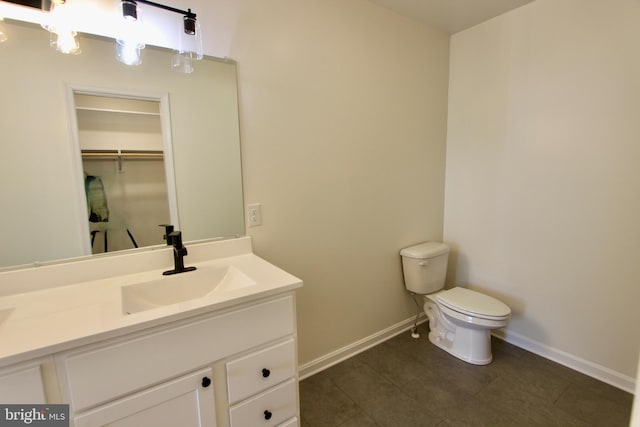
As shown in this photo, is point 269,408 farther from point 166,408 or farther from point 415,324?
point 415,324

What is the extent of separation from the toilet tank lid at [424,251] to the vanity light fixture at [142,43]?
1.81m

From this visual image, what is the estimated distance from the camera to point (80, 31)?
1.22 m

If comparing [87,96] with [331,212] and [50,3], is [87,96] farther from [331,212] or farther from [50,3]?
[331,212]

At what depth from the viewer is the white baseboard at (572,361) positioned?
1.81 m

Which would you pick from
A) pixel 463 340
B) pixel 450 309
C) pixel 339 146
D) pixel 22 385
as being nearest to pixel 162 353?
pixel 22 385

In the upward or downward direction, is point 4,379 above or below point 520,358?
above

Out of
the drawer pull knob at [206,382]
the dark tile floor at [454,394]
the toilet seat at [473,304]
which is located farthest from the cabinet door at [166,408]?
the toilet seat at [473,304]

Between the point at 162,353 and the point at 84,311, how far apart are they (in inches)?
11.6

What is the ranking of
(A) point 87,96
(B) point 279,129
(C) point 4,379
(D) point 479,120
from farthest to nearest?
(D) point 479,120 → (B) point 279,129 → (A) point 87,96 → (C) point 4,379

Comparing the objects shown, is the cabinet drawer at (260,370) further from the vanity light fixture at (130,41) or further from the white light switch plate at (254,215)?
the vanity light fixture at (130,41)

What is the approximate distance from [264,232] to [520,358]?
1.96 m

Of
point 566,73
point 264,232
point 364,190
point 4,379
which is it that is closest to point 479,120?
point 566,73

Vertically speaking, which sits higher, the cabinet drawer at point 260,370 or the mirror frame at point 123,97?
the mirror frame at point 123,97

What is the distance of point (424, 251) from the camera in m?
2.28
